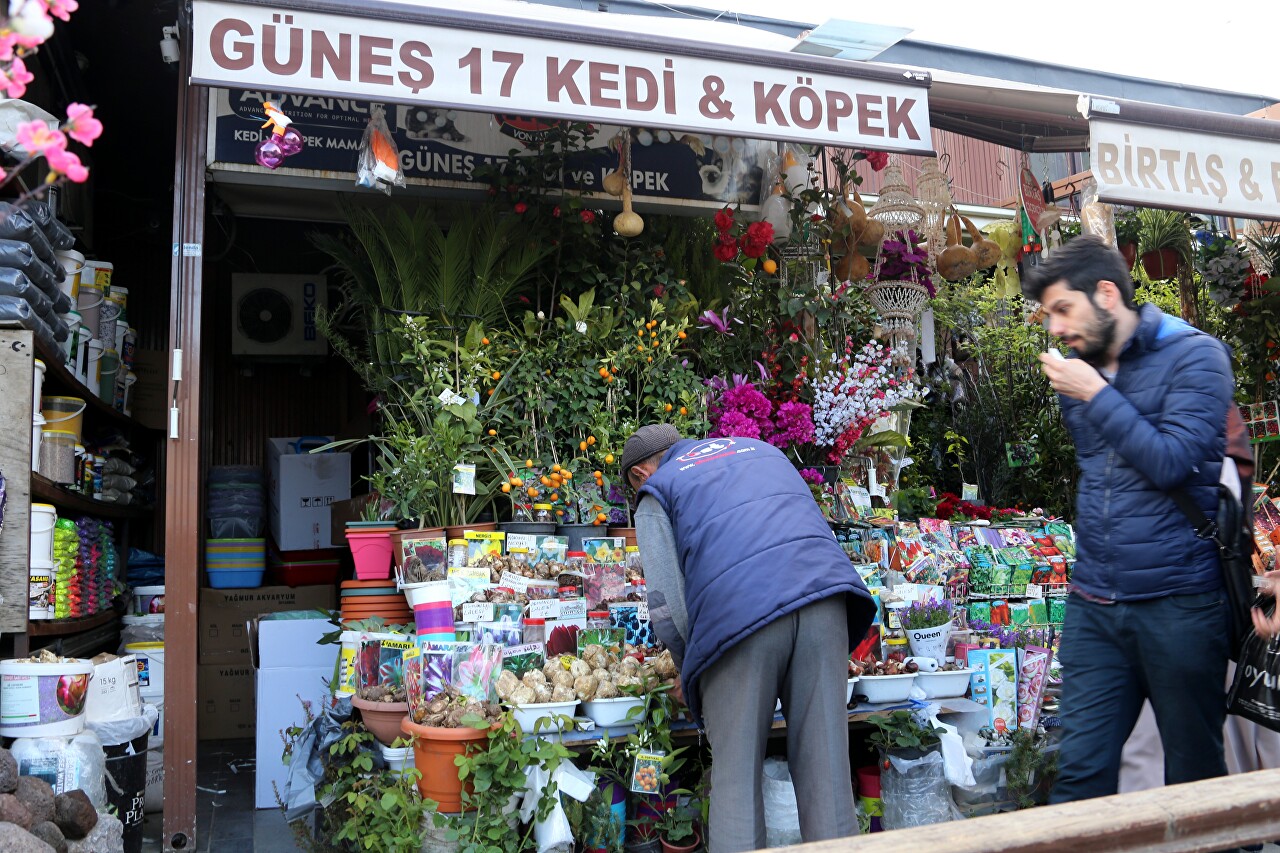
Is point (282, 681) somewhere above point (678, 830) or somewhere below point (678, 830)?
above

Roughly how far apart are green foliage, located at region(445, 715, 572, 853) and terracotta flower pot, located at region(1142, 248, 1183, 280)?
17.2 ft

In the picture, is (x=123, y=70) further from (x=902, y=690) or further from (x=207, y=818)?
(x=902, y=690)

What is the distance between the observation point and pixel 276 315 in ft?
24.2

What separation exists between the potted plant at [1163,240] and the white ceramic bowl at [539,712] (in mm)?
5061

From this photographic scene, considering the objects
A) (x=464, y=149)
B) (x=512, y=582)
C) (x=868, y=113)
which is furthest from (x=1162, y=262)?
(x=512, y=582)

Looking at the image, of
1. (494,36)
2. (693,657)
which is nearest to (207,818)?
(693,657)

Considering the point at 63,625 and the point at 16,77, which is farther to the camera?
the point at 63,625

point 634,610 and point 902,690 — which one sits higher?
point 634,610

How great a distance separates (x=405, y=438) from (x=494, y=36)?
172 centimetres

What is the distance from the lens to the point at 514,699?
11.7ft

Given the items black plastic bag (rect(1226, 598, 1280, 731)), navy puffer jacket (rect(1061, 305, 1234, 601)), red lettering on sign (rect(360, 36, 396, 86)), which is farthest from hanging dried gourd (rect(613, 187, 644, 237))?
black plastic bag (rect(1226, 598, 1280, 731))

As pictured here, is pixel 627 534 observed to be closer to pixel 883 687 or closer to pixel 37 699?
pixel 883 687

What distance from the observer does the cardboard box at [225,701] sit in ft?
20.0

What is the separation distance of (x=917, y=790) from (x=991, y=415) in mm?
3583
